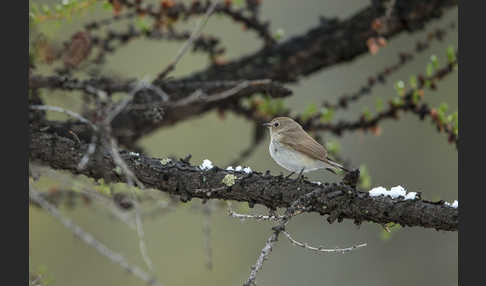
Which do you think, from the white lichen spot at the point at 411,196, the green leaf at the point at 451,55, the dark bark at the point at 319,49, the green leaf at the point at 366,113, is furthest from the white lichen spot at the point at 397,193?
the dark bark at the point at 319,49

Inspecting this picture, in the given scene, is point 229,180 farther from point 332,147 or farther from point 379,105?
point 379,105

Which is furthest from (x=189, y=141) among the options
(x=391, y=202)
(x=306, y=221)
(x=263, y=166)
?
(x=391, y=202)

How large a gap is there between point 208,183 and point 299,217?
6.91 m

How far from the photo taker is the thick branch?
9.98ft

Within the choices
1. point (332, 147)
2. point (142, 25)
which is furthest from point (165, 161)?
point (332, 147)

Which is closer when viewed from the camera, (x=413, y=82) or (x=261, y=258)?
(x=261, y=258)

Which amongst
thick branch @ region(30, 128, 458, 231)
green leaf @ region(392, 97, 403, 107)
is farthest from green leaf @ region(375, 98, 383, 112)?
thick branch @ region(30, 128, 458, 231)

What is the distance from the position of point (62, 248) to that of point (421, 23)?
5.82 metres

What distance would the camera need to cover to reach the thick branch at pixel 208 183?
120 inches

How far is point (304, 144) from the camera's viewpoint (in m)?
4.25

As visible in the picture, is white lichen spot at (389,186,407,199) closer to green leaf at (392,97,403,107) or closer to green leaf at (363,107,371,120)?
green leaf at (392,97,403,107)

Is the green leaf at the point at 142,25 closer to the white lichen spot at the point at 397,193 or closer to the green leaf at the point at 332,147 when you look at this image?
the green leaf at the point at 332,147

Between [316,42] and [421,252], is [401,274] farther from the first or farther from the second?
[316,42]

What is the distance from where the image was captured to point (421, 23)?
5.22m
